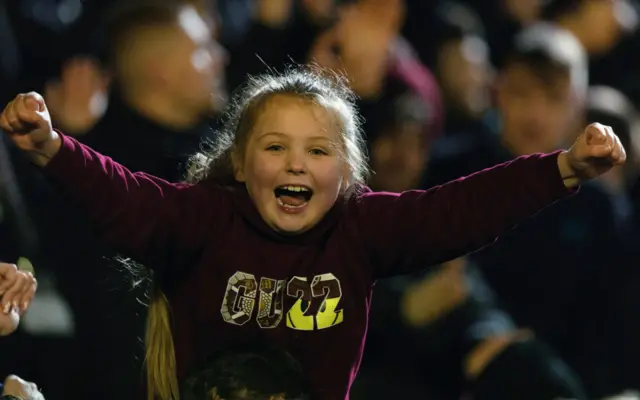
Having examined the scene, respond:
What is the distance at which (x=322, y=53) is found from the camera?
2.53 metres

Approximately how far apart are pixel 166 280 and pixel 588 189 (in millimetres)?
1330

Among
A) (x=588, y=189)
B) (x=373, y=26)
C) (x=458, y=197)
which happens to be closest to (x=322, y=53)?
(x=373, y=26)

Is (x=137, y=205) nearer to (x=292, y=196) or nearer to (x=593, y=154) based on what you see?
(x=292, y=196)

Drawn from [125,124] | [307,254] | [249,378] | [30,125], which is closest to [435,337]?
[125,124]

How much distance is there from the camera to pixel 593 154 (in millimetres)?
1253

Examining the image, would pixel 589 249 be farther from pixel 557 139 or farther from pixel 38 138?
pixel 38 138

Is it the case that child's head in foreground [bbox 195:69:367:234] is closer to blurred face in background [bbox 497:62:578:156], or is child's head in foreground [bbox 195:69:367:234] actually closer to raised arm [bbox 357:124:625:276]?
raised arm [bbox 357:124:625:276]

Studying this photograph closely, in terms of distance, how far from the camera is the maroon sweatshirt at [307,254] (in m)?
1.38

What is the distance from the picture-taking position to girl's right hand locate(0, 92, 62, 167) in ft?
3.83

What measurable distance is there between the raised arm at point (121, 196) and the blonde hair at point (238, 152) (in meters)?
0.07

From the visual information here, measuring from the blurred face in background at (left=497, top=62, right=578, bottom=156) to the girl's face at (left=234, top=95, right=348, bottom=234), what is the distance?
121 cm

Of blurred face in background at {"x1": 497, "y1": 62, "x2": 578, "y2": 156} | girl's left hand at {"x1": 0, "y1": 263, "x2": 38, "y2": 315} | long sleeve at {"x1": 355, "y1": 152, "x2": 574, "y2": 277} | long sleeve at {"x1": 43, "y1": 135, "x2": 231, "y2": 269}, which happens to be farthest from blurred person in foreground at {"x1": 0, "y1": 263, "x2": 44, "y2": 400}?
blurred face in background at {"x1": 497, "y1": 62, "x2": 578, "y2": 156}

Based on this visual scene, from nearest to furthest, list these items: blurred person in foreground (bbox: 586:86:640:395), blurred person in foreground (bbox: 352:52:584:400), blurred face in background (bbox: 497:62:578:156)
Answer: blurred person in foreground (bbox: 352:52:584:400)
blurred person in foreground (bbox: 586:86:640:395)
blurred face in background (bbox: 497:62:578:156)

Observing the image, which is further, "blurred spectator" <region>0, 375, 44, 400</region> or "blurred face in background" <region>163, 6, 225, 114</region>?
"blurred face in background" <region>163, 6, 225, 114</region>
